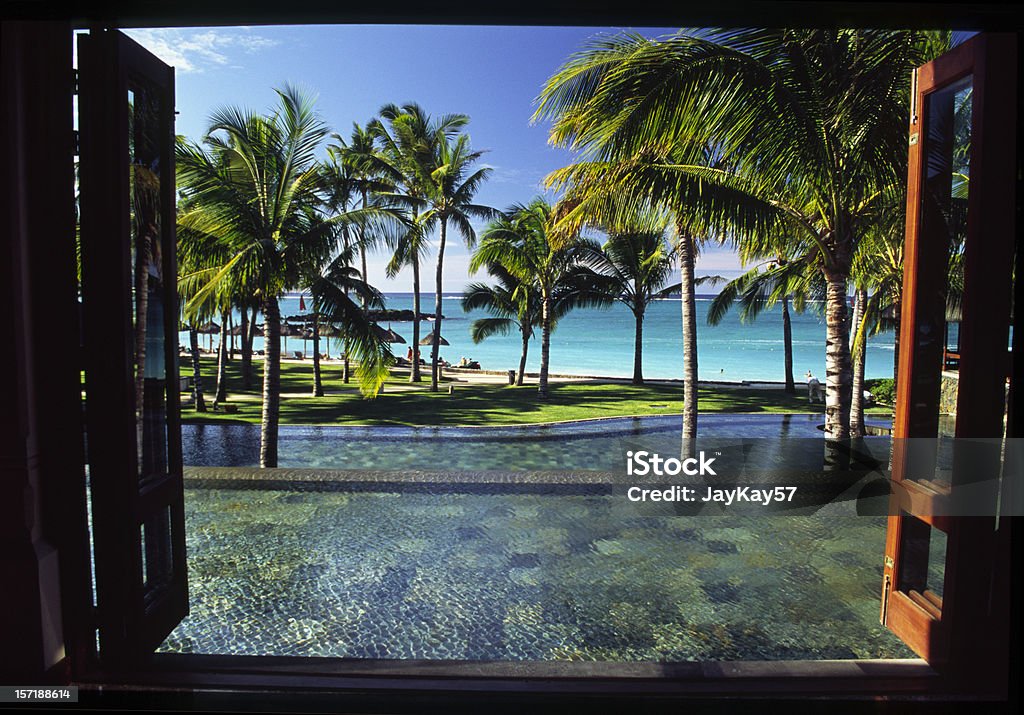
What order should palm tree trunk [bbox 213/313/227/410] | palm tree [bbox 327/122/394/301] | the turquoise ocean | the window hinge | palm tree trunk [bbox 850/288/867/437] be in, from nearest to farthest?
the window hinge → palm tree trunk [bbox 850/288/867/437] → palm tree trunk [bbox 213/313/227/410] → palm tree [bbox 327/122/394/301] → the turquoise ocean

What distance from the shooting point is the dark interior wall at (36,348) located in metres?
2.33

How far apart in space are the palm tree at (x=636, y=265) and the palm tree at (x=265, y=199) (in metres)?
10.9

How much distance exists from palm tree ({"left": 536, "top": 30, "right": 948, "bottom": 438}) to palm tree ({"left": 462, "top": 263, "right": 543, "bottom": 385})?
11.4m

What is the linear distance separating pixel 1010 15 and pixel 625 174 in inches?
143

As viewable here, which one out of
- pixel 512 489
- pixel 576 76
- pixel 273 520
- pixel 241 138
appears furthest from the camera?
pixel 241 138

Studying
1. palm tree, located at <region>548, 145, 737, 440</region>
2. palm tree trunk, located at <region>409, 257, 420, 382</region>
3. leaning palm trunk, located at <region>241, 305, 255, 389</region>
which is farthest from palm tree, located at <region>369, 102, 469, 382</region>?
palm tree, located at <region>548, 145, 737, 440</region>

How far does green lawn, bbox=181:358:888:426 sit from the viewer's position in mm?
13570

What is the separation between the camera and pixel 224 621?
11.5ft

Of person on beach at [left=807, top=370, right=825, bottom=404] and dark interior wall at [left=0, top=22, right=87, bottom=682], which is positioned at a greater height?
dark interior wall at [left=0, top=22, right=87, bottom=682]

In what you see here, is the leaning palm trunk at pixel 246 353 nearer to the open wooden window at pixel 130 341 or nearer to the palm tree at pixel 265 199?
the palm tree at pixel 265 199

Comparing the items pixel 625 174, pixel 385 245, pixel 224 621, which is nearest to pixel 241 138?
pixel 385 245

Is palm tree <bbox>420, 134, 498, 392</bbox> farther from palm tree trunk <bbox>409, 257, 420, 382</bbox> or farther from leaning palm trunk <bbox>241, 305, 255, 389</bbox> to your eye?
leaning palm trunk <bbox>241, 305, 255, 389</bbox>

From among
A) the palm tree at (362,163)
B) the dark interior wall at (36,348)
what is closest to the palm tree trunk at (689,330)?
the palm tree at (362,163)

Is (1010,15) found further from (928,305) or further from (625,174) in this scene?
(625,174)
